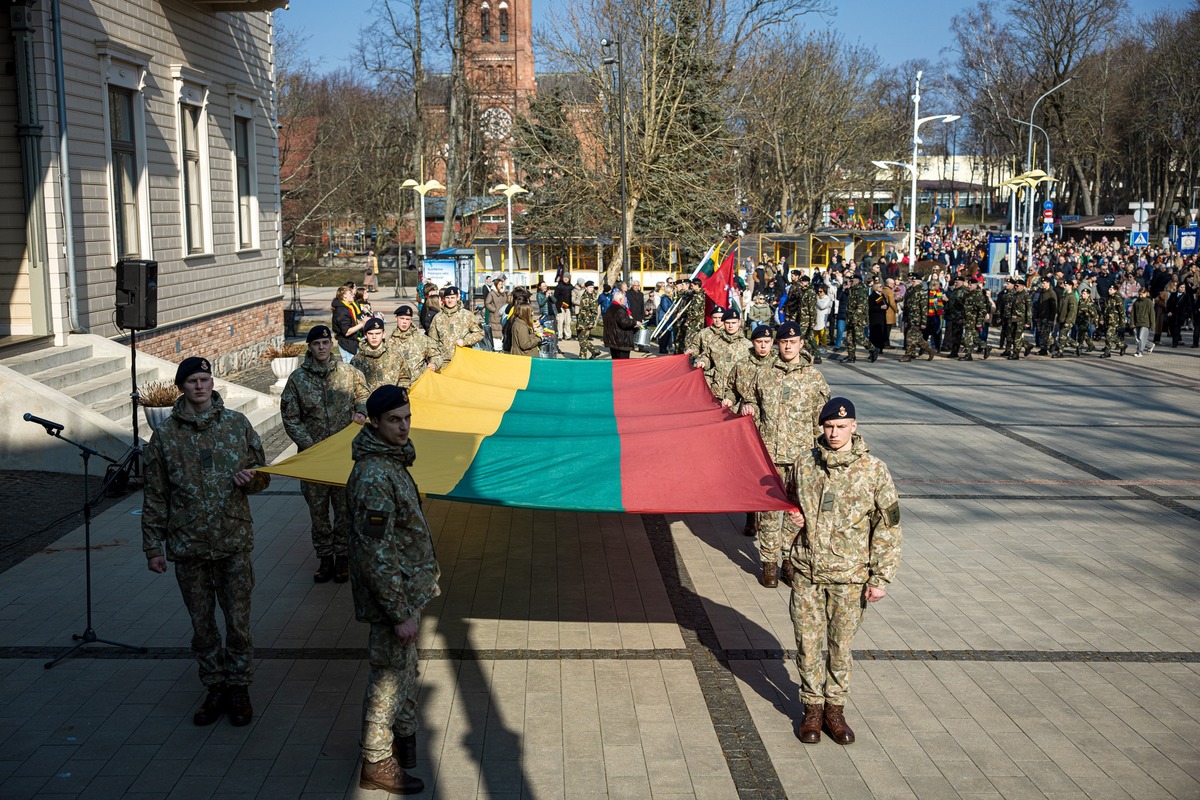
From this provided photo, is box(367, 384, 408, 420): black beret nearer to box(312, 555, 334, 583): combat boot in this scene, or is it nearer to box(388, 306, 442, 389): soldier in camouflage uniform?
box(312, 555, 334, 583): combat boot

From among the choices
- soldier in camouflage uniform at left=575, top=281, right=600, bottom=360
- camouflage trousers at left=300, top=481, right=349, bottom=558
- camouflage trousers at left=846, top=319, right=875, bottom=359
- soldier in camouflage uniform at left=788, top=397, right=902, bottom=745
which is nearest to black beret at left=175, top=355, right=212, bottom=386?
camouflage trousers at left=300, top=481, right=349, bottom=558

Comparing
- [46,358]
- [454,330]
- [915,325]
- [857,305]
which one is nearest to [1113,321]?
[915,325]

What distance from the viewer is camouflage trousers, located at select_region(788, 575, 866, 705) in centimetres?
635

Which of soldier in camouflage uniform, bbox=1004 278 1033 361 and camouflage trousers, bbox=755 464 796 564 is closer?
camouflage trousers, bbox=755 464 796 564

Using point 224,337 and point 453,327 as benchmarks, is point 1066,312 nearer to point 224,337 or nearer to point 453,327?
point 453,327

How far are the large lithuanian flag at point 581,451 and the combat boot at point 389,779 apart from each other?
2030 mm

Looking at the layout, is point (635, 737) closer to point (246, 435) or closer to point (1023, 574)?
point (246, 435)

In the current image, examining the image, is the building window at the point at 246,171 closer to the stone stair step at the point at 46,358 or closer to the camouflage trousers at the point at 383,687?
the stone stair step at the point at 46,358

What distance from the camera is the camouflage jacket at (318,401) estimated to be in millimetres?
9102

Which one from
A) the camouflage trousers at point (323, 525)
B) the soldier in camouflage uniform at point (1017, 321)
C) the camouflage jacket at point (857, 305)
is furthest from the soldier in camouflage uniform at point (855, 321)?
the camouflage trousers at point (323, 525)

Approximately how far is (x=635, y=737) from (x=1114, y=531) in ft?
22.3

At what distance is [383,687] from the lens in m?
5.81

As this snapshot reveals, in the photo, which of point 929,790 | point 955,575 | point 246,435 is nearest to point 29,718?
point 246,435

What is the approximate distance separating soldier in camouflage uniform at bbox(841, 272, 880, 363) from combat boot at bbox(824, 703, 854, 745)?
19353 mm
